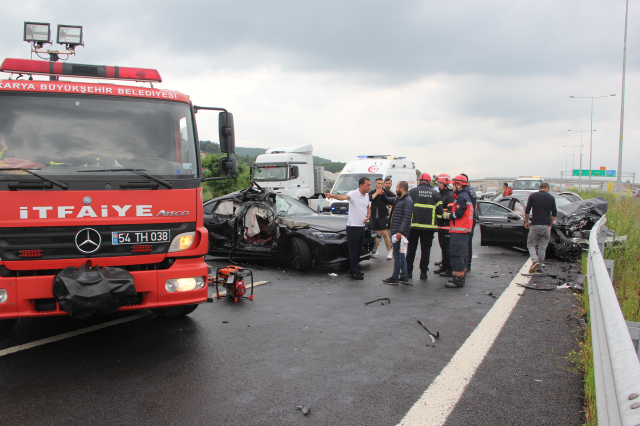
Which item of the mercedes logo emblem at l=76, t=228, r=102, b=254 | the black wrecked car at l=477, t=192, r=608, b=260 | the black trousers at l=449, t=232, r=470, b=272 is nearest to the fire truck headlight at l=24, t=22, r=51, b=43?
the mercedes logo emblem at l=76, t=228, r=102, b=254

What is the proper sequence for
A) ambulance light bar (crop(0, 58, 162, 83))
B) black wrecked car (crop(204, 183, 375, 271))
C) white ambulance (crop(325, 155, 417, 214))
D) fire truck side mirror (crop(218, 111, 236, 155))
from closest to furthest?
ambulance light bar (crop(0, 58, 162, 83))
fire truck side mirror (crop(218, 111, 236, 155))
black wrecked car (crop(204, 183, 375, 271))
white ambulance (crop(325, 155, 417, 214))

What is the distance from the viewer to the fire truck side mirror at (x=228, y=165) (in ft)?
18.0

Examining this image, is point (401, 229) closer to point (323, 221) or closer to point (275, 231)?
point (323, 221)

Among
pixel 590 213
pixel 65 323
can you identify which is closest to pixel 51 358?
pixel 65 323

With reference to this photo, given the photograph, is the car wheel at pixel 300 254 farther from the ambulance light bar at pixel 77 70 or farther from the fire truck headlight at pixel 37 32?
the fire truck headlight at pixel 37 32

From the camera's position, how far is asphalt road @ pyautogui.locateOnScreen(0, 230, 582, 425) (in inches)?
130

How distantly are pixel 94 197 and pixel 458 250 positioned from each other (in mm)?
5556

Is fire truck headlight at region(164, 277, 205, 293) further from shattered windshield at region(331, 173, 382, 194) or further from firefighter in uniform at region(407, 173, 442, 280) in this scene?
shattered windshield at region(331, 173, 382, 194)

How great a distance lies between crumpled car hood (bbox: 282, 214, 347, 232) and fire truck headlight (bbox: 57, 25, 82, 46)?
4608 millimetres

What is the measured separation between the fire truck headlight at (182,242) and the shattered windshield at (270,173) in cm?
1700

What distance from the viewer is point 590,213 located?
10.0m

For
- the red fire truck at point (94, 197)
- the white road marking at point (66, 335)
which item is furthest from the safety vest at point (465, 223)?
the white road marking at point (66, 335)

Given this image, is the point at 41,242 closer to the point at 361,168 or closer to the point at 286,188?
the point at 361,168

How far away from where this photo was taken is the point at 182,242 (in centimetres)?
458
